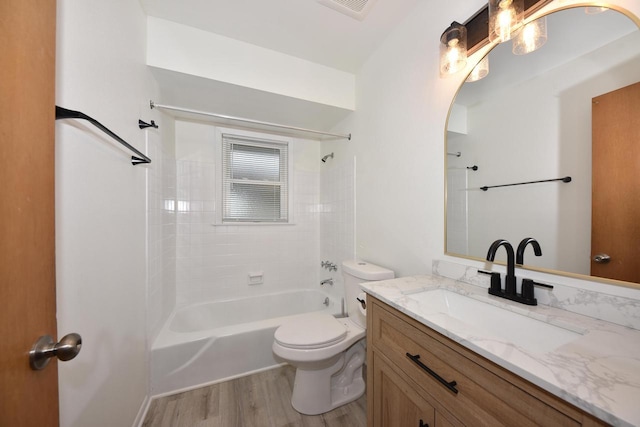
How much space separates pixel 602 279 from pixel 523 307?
0.23m

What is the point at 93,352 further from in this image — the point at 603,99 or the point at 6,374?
the point at 603,99

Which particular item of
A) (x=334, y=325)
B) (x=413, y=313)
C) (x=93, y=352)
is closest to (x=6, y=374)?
(x=93, y=352)

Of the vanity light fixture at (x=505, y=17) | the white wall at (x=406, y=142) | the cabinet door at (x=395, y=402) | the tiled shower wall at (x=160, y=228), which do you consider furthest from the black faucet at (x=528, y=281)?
the tiled shower wall at (x=160, y=228)

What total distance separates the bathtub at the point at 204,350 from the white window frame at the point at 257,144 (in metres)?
0.90

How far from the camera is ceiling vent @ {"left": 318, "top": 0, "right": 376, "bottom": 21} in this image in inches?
53.1

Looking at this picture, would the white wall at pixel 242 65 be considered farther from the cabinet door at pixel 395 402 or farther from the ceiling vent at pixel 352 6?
the cabinet door at pixel 395 402

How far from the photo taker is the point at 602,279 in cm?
71

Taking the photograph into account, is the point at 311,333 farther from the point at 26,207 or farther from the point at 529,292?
the point at 26,207

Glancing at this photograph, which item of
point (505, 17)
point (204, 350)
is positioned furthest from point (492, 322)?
point (204, 350)

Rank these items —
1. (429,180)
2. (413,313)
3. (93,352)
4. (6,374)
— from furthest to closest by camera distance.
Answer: (429,180) → (93,352) → (413,313) → (6,374)

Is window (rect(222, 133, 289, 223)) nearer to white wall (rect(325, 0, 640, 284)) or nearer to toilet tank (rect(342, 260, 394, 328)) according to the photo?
white wall (rect(325, 0, 640, 284))

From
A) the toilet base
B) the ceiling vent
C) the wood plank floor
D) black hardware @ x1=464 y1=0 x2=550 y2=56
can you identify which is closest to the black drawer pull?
the toilet base

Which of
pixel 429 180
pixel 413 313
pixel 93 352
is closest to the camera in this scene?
pixel 413 313

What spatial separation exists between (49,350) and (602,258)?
1487mm
